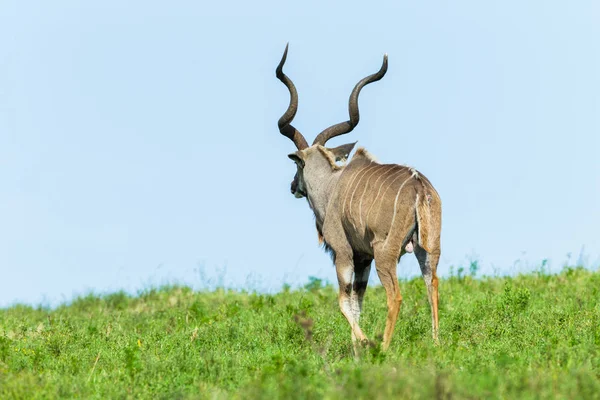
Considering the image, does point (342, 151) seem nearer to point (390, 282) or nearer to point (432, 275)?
point (432, 275)

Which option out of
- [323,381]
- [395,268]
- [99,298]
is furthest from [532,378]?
[99,298]

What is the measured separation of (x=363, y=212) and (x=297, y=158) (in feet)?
5.62

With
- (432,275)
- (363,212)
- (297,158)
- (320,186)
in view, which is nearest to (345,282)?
(363,212)

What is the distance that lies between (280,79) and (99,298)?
4843 mm

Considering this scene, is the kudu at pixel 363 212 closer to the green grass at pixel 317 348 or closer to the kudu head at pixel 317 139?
the kudu head at pixel 317 139

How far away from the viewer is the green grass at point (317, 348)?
17.2 feet

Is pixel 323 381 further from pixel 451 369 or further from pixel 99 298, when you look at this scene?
pixel 99 298

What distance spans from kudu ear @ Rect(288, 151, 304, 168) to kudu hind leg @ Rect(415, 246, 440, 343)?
2.00 meters

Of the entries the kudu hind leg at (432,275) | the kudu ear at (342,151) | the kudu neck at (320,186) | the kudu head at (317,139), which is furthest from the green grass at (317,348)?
the kudu ear at (342,151)

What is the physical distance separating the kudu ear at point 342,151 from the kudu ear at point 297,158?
1.21 ft

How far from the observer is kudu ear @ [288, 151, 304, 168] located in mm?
9539

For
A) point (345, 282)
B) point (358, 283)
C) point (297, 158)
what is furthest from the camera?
point (297, 158)

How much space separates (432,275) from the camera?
311 inches

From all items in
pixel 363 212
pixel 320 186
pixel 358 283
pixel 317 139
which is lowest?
pixel 358 283
